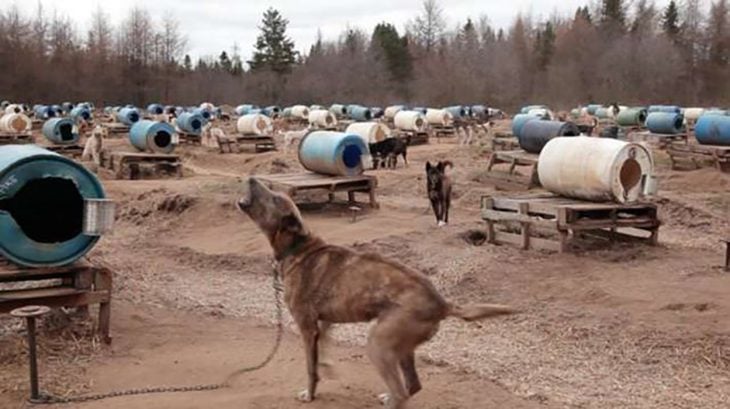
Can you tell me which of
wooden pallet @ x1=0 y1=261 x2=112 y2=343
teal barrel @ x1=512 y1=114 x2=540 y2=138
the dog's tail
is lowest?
wooden pallet @ x1=0 y1=261 x2=112 y2=343

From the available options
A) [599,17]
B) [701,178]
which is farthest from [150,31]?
[701,178]

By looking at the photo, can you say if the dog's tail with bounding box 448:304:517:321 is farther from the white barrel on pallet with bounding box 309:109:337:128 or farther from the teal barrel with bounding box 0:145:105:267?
the white barrel on pallet with bounding box 309:109:337:128

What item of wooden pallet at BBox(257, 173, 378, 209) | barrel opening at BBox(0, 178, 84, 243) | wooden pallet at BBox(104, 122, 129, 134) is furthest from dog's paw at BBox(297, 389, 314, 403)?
wooden pallet at BBox(104, 122, 129, 134)

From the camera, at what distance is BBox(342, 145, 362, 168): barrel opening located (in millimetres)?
17109

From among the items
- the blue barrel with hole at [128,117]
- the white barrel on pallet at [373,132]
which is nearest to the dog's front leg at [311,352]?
the white barrel on pallet at [373,132]

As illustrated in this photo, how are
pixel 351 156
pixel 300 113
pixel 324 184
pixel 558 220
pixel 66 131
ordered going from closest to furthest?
1. pixel 558 220
2. pixel 324 184
3. pixel 351 156
4. pixel 66 131
5. pixel 300 113

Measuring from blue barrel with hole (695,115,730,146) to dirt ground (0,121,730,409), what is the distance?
27.9ft

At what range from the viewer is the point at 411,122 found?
41281 mm

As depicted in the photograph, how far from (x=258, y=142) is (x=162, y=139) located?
7650mm

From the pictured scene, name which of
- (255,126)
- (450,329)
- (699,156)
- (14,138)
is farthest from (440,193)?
(14,138)

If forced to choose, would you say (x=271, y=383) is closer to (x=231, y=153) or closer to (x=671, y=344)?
(x=671, y=344)

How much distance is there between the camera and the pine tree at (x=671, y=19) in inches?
3381

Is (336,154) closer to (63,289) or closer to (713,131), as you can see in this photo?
(63,289)

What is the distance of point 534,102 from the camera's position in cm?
7788
